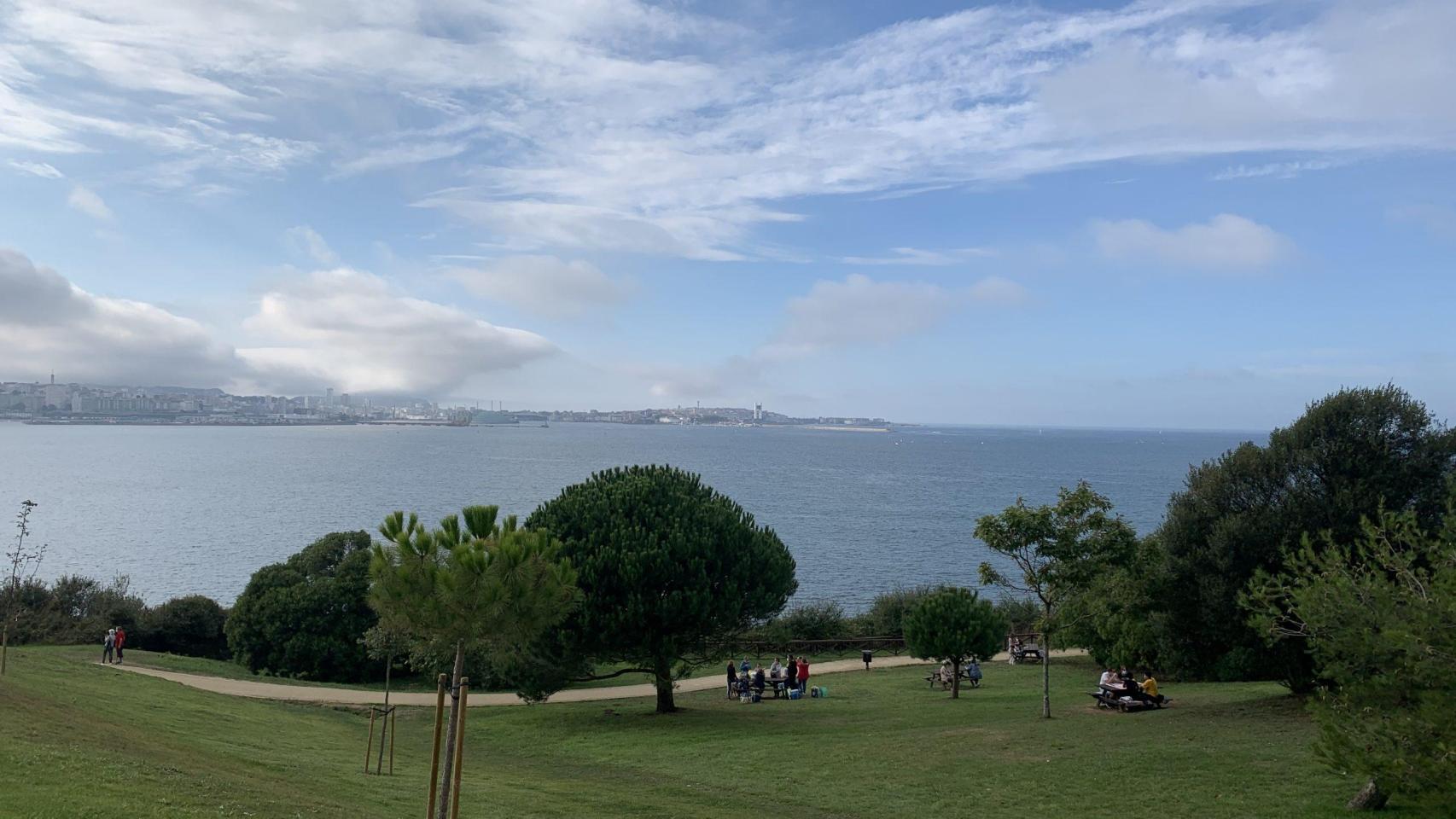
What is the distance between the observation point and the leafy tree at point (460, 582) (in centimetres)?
1105

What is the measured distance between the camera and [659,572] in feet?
80.6

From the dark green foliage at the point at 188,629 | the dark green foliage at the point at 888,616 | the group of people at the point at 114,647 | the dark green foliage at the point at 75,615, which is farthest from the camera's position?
the dark green foliage at the point at 888,616

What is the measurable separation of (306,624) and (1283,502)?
31.8 metres

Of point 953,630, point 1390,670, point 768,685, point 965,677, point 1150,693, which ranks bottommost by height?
point 768,685

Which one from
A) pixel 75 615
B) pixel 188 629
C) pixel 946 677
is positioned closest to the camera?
pixel 946 677

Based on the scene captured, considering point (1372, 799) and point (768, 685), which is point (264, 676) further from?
point (1372, 799)

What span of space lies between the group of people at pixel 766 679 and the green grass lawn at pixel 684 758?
220 cm

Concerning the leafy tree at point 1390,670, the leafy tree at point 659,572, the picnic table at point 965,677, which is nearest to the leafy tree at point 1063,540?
the leafy tree at point 659,572

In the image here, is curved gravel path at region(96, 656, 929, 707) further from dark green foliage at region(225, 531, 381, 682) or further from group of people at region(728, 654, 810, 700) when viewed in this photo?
dark green foliage at region(225, 531, 381, 682)

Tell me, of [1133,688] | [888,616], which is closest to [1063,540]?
[1133,688]

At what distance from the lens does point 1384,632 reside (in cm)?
1033

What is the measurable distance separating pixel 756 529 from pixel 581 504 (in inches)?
205

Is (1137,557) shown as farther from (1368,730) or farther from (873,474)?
(873,474)

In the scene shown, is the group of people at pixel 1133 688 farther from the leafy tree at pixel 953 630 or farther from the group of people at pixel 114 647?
the group of people at pixel 114 647
